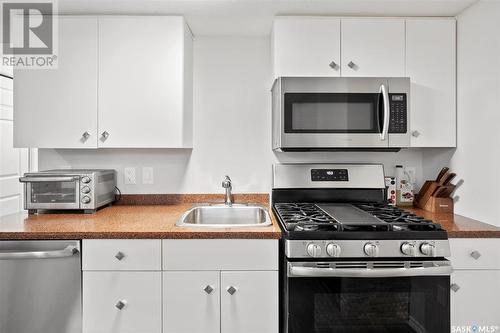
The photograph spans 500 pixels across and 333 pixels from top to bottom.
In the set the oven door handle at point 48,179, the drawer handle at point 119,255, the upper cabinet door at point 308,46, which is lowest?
the drawer handle at point 119,255

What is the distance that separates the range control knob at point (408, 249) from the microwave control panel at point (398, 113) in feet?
2.39

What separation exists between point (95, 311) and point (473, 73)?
2389 mm

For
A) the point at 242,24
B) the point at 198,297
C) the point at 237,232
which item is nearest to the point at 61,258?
the point at 198,297

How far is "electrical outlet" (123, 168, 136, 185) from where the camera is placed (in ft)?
8.14

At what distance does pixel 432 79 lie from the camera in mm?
2160

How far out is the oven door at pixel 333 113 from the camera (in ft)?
6.81

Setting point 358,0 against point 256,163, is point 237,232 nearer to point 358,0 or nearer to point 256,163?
point 256,163

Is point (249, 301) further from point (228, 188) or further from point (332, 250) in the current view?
point (228, 188)

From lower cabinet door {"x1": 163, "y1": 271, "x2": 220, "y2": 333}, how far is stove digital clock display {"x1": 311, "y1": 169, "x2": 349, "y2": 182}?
99cm

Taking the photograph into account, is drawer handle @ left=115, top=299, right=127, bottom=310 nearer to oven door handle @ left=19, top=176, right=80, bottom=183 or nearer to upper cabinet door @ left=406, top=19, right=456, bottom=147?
oven door handle @ left=19, top=176, right=80, bottom=183

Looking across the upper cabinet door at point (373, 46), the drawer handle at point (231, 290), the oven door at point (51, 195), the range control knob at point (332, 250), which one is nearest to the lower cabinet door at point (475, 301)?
the range control knob at point (332, 250)

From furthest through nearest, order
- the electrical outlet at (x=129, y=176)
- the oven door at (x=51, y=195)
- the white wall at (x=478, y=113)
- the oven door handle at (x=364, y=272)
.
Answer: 1. the electrical outlet at (x=129, y=176)
2. the oven door at (x=51, y=195)
3. the white wall at (x=478, y=113)
4. the oven door handle at (x=364, y=272)

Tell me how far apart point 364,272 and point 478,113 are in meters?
1.15

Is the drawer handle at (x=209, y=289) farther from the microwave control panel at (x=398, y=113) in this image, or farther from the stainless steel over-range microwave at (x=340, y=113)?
the microwave control panel at (x=398, y=113)
